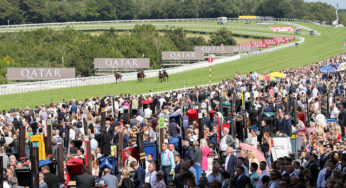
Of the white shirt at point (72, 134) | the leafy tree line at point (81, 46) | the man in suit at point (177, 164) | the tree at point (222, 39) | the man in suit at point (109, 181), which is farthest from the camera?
the tree at point (222, 39)

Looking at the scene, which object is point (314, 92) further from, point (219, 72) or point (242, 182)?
point (219, 72)

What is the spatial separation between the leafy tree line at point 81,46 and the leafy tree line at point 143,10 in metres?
32.5

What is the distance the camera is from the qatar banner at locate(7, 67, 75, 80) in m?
49.0

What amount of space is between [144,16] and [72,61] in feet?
232

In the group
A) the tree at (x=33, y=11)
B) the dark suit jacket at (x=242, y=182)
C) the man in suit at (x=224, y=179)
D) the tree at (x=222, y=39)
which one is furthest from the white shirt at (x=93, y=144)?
the tree at (x=33, y=11)

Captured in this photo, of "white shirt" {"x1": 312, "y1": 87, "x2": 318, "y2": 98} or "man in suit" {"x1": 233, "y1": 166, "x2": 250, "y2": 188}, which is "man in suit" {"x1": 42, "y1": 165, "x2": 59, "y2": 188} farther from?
"white shirt" {"x1": 312, "y1": 87, "x2": 318, "y2": 98}

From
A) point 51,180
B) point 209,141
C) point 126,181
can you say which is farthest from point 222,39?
point 126,181

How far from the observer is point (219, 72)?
57.4 metres

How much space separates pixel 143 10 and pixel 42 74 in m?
89.4

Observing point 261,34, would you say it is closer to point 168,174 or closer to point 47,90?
point 47,90

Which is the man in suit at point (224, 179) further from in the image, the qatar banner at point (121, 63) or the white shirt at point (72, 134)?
the qatar banner at point (121, 63)

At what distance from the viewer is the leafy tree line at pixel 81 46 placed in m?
66.6

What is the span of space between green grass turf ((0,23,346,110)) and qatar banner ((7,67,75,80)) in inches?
150

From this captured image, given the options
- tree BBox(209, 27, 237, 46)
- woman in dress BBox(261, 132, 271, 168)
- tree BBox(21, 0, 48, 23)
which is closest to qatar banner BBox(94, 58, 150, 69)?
tree BBox(209, 27, 237, 46)
